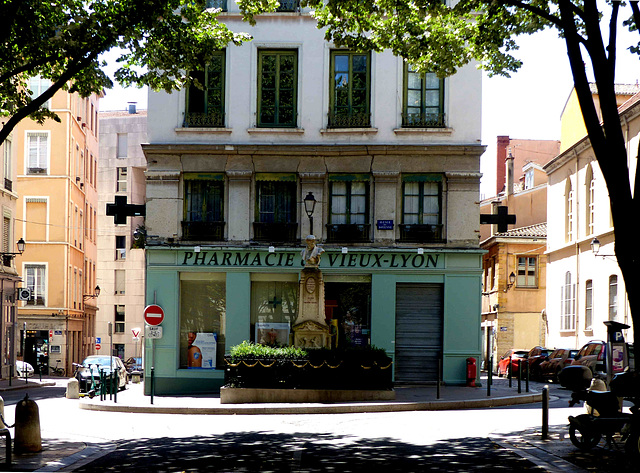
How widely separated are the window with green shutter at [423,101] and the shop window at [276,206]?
4094 millimetres

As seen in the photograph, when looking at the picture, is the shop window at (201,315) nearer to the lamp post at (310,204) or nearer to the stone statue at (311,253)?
the lamp post at (310,204)

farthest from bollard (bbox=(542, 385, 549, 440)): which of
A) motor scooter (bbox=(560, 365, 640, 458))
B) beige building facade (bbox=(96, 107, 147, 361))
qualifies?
beige building facade (bbox=(96, 107, 147, 361))

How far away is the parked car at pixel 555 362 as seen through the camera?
32.8m

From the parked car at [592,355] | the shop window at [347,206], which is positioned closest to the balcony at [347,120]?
the shop window at [347,206]

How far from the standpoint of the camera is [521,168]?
7094cm

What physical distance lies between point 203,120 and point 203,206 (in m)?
2.69

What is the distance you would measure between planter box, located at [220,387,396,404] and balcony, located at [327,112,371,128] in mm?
9239

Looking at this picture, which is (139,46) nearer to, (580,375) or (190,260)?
(580,375)

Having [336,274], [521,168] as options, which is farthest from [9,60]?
[521,168]

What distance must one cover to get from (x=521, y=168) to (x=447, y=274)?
4505 centimetres

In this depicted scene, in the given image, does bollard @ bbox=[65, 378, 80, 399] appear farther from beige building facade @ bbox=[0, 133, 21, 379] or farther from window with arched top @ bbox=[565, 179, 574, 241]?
window with arched top @ bbox=[565, 179, 574, 241]

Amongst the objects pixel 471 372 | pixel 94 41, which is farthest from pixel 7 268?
pixel 94 41

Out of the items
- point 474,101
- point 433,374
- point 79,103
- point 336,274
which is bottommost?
point 433,374

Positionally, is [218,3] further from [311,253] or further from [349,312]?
[349,312]
